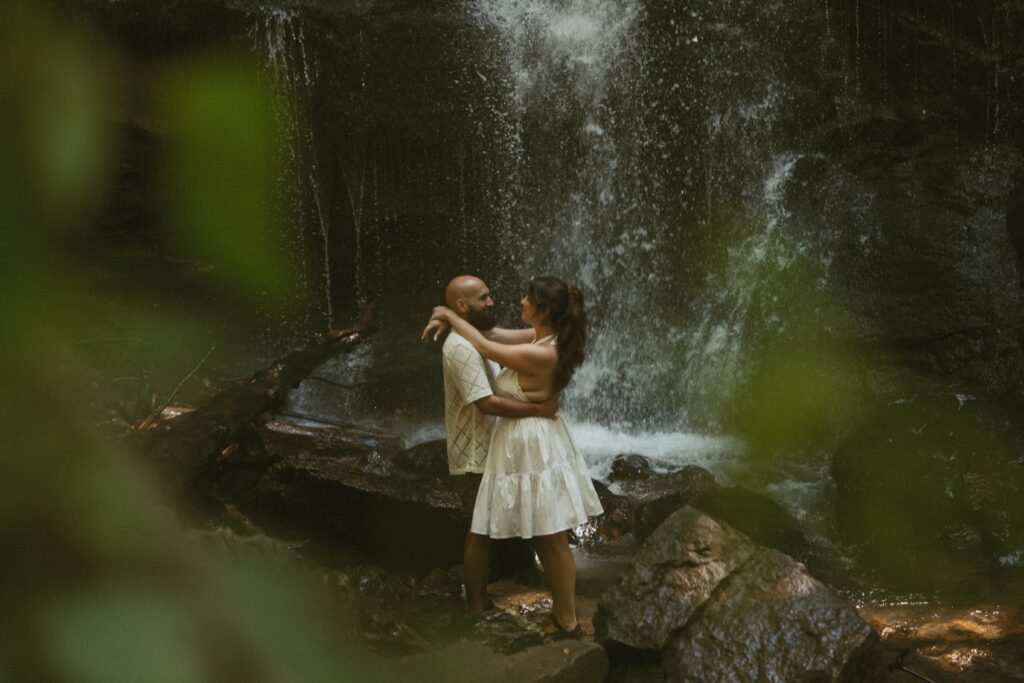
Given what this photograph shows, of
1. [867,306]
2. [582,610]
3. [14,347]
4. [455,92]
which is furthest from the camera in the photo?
[455,92]

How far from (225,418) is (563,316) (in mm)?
2503

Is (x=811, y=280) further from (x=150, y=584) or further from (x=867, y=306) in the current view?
(x=150, y=584)

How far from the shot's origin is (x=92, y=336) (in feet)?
2.86

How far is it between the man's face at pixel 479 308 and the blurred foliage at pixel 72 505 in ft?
12.8

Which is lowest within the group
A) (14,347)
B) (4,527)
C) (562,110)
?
(4,527)

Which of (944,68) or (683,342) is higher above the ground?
(944,68)

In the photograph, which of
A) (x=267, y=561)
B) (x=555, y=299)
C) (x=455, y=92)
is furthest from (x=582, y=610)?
(x=455, y=92)

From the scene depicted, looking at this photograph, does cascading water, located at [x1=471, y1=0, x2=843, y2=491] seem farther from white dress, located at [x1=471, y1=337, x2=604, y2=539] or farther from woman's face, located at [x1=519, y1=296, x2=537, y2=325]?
woman's face, located at [x1=519, y1=296, x2=537, y2=325]

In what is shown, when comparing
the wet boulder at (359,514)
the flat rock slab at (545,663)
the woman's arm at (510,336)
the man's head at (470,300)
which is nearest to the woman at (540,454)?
the man's head at (470,300)

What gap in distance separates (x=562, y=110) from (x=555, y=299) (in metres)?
7.32

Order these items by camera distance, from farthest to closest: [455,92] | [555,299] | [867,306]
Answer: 1. [455,92]
2. [867,306]
3. [555,299]

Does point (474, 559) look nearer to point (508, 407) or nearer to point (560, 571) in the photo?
point (560, 571)

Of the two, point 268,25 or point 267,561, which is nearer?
point 267,561

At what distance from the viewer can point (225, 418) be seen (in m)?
5.67
